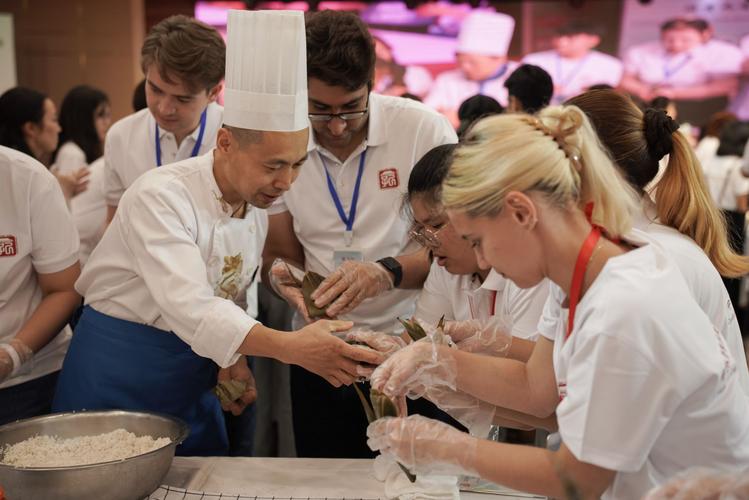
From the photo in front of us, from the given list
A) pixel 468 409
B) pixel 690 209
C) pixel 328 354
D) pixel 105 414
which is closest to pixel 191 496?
pixel 105 414

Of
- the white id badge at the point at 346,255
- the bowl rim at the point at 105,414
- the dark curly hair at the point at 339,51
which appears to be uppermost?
the dark curly hair at the point at 339,51

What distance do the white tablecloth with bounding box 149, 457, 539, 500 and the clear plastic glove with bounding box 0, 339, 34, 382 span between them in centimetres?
52

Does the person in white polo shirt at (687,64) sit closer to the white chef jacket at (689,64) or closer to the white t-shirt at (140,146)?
the white chef jacket at (689,64)

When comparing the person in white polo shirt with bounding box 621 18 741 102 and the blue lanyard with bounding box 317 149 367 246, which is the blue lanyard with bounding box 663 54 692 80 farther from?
the blue lanyard with bounding box 317 149 367 246

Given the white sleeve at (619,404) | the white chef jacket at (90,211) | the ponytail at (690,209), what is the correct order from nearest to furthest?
the white sleeve at (619,404) < the ponytail at (690,209) < the white chef jacket at (90,211)

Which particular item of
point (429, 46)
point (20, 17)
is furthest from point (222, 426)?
point (20, 17)

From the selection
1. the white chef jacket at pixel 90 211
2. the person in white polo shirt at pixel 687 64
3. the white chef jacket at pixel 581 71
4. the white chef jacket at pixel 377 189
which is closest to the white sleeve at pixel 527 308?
the white chef jacket at pixel 377 189

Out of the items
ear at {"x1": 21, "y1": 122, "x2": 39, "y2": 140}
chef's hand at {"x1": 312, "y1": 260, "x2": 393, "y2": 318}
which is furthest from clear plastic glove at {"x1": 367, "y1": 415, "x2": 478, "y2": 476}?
ear at {"x1": 21, "y1": 122, "x2": 39, "y2": 140}

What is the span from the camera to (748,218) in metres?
5.40

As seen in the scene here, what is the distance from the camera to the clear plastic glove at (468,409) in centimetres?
180

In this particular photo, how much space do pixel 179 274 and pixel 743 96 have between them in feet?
22.7

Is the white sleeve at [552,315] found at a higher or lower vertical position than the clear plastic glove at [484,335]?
higher

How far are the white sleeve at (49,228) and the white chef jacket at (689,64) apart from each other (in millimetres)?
6403

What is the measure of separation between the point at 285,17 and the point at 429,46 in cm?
584
